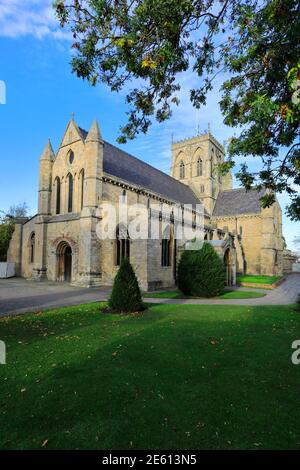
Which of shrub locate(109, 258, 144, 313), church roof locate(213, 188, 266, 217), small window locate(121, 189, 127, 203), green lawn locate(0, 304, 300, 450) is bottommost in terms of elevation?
green lawn locate(0, 304, 300, 450)

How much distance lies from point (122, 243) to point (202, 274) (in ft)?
26.4

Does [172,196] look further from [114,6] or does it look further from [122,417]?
[122,417]

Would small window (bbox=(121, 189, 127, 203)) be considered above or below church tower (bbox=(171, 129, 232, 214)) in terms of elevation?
below

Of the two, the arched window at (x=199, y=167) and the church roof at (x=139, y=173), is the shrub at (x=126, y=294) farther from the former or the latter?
the arched window at (x=199, y=167)

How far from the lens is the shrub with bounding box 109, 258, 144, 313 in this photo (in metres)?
11.4

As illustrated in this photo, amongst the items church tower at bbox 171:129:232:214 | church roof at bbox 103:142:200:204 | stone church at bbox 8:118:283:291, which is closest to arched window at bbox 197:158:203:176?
church tower at bbox 171:129:232:214

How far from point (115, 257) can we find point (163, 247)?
4021 millimetres

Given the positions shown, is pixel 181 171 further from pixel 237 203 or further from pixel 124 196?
pixel 124 196

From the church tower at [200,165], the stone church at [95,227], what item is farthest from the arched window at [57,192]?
the church tower at [200,165]

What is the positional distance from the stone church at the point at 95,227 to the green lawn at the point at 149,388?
12.8 meters

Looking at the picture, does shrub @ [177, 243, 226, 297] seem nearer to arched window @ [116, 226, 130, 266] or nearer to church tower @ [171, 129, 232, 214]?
arched window @ [116, 226, 130, 266]

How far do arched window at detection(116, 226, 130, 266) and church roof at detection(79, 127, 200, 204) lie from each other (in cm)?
604

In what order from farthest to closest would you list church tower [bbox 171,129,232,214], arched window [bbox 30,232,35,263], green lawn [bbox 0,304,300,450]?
1. church tower [bbox 171,129,232,214]
2. arched window [bbox 30,232,35,263]
3. green lawn [bbox 0,304,300,450]
